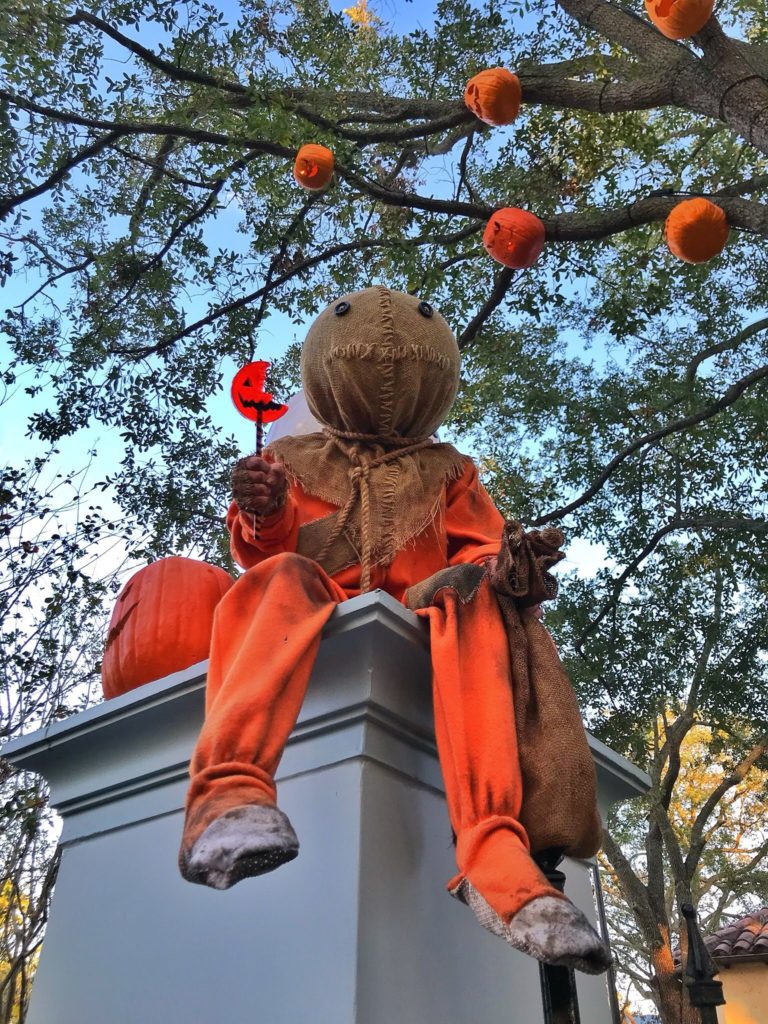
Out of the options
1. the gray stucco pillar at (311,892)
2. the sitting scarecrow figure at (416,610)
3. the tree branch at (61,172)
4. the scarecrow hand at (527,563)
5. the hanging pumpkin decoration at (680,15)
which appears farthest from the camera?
the tree branch at (61,172)

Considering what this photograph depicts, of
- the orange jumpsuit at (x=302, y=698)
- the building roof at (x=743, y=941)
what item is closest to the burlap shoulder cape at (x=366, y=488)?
the orange jumpsuit at (x=302, y=698)

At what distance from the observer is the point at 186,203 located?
517 cm

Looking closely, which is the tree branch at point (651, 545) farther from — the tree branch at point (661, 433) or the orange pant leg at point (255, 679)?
the orange pant leg at point (255, 679)

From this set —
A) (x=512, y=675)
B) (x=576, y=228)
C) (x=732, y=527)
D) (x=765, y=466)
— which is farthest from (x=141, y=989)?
(x=765, y=466)

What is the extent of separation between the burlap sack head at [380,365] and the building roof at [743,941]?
26.4ft

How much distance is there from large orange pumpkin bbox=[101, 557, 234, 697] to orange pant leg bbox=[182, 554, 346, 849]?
0.61 m

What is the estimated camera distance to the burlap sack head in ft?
9.07

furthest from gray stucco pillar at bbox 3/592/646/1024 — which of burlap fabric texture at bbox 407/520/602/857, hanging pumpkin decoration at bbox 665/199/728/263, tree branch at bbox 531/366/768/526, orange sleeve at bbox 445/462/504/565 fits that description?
tree branch at bbox 531/366/768/526

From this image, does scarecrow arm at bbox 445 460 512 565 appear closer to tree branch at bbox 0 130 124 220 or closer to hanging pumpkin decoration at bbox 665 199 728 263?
hanging pumpkin decoration at bbox 665 199 728 263

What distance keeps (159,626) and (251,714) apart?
3.27 feet

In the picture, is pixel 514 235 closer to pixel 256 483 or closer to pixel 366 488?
pixel 366 488

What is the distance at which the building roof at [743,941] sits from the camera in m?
8.45

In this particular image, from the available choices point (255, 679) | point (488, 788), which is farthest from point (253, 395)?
point (488, 788)

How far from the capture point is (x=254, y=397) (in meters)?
2.53
